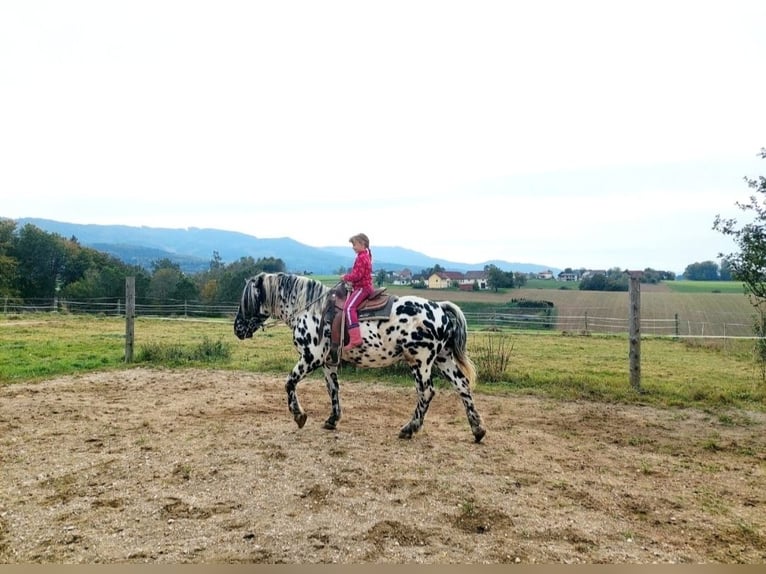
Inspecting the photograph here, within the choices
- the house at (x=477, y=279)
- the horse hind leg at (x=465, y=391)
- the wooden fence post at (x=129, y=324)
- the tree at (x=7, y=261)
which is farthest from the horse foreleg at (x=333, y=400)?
the tree at (x=7, y=261)

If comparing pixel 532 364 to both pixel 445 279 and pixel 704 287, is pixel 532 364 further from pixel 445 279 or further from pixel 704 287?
pixel 704 287

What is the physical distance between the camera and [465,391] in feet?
19.2

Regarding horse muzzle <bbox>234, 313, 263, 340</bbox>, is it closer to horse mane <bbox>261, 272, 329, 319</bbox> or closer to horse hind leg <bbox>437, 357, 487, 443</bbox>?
horse mane <bbox>261, 272, 329, 319</bbox>

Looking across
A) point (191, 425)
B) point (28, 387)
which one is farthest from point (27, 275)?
point (191, 425)

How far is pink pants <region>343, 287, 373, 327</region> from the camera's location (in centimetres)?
579

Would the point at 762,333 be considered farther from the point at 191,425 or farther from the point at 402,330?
the point at 191,425

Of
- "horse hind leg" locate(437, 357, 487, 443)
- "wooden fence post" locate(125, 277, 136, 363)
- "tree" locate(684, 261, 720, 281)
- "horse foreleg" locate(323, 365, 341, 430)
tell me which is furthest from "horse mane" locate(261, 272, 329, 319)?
"tree" locate(684, 261, 720, 281)

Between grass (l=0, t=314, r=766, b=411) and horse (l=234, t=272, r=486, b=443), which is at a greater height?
horse (l=234, t=272, r=486, b=443)

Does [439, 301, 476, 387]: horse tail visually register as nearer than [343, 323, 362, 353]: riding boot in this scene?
No

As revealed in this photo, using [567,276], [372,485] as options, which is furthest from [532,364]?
[567,276]

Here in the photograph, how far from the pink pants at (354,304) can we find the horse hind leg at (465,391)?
→ 1171mm

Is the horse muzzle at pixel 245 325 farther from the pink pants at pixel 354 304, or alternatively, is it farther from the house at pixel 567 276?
the house at pixel 567 276

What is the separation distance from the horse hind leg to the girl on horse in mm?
1103

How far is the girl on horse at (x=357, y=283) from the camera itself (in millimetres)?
5793
